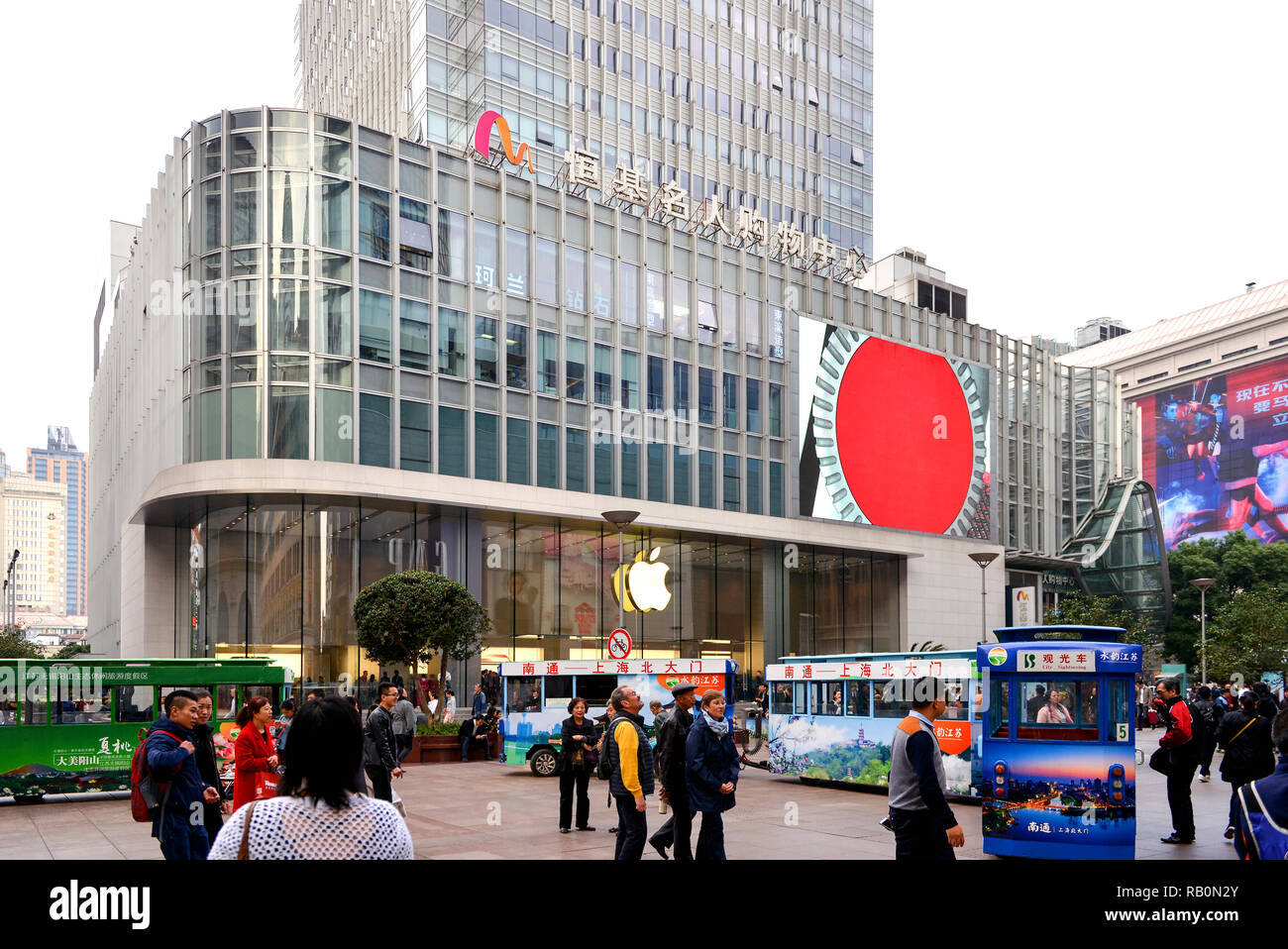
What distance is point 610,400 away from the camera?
1740 inches

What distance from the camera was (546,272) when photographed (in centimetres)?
4319

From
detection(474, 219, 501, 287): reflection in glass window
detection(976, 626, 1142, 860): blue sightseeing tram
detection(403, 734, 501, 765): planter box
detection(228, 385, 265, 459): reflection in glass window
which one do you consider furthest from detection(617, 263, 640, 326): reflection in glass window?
detection(976, 626, 1142, 860): blue sightseeing tram

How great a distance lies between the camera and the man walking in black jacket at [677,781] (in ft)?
33.9

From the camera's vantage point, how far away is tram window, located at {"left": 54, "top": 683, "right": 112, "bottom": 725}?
20078mm

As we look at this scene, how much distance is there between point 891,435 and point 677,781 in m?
43.1

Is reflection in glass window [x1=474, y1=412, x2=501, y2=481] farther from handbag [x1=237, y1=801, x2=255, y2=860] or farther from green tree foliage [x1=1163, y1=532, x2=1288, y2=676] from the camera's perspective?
green tree foliage [x1=1163, y1=532, x2=1288, y2=676]

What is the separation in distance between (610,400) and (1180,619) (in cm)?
4624

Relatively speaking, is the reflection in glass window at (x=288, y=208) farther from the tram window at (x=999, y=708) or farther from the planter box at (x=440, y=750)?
the tram window at (x=999, y=708)

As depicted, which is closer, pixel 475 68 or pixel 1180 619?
pixel 475 68

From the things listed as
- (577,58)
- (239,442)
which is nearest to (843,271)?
(577,58)

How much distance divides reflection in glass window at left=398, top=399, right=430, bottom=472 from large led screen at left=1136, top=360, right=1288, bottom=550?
103 m

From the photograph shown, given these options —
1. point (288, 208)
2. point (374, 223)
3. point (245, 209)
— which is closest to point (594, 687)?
point (374, 223)

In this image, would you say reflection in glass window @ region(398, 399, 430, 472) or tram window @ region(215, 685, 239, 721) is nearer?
tram window @ region(215, 685, 239, 721)
